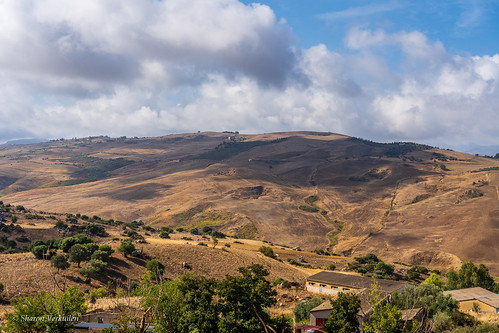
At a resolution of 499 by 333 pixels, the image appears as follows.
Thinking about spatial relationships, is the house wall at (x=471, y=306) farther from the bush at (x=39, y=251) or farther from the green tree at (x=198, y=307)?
the bush at (x=39, y=251)

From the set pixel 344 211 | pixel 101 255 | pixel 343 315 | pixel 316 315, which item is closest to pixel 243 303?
pixel 343 315

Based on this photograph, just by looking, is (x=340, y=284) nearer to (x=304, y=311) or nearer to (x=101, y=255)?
(x=304, y=311)

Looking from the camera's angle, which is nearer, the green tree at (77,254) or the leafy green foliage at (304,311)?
the leafy green foliage at (304,311)

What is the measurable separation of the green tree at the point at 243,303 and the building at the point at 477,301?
32.3 meters

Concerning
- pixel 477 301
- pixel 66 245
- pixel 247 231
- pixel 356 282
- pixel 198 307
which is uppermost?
pixel 198 307

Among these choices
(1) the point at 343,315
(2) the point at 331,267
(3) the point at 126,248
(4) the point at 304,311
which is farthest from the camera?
(2) the point at 331,267

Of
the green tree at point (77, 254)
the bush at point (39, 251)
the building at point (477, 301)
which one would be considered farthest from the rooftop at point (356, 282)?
the bush at point (39, 251)

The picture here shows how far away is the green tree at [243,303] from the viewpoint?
2322 cm

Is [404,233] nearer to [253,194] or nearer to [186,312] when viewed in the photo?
[253,194]

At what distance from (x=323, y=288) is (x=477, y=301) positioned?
2127cm

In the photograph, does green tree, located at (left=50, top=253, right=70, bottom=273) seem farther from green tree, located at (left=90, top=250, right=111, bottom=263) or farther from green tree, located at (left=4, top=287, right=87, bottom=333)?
green tree, located at (left=4, top=287, right=87, bottom=333)

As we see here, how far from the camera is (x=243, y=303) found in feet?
80.3

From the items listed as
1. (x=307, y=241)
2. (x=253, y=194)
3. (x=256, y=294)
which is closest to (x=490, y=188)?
(x=307, y=241)

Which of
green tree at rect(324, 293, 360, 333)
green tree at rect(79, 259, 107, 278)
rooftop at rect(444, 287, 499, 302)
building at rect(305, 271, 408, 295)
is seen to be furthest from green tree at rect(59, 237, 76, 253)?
rooftop at rect(444, 287, 499, 302)
